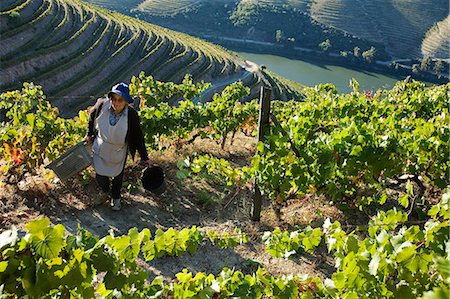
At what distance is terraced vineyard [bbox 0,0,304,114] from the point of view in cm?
3088

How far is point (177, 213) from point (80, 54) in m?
34.7

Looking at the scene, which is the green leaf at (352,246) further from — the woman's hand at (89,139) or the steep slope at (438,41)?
the steep slope at (438,41)

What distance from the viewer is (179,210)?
494 centimetres

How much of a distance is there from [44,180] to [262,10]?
104 m

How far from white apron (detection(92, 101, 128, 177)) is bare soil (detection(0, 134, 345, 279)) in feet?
1.77

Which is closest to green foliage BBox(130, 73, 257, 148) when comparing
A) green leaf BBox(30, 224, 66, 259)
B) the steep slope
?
green leaf BBox(30, 224, 66, 259)

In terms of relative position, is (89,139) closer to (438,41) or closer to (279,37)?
(279,37)

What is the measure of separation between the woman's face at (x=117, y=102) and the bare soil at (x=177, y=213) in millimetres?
1245

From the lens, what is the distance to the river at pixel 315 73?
71.3 metres

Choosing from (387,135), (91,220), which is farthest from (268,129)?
(91,220)

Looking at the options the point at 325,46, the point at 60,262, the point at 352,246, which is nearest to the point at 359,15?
the point at 325,46

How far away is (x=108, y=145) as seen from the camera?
4270 millimetres

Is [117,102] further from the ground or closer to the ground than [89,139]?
further from the ground

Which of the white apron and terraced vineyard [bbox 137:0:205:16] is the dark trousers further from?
terraced vineyard [bbox 137:0:205:16]
